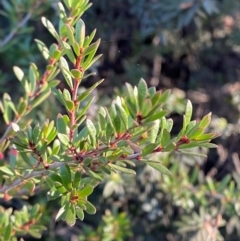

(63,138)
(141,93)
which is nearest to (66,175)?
(63,138)

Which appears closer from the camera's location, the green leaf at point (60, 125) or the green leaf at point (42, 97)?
the green leaf at point (60, 125)

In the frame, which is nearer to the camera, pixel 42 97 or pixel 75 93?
pixel 75 93

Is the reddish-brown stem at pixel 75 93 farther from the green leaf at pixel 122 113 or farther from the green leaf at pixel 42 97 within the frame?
the green leaf at pixel 42 97

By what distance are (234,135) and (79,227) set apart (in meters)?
0.55

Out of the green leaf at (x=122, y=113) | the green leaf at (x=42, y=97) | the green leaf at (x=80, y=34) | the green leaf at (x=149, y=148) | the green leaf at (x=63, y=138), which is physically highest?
the green leaf at (x=80, y=34)

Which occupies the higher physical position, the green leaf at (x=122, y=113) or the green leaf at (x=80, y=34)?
the green leaf at (x=80, y=34)

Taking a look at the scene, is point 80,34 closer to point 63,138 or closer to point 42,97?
point 63,138

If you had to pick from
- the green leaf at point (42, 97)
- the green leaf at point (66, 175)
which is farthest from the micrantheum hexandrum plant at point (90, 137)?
the green leaf at point (42, 97)

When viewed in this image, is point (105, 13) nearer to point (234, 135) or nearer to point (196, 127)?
point (234, 135)

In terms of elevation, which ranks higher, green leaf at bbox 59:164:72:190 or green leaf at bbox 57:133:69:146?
green leaf at bbox 57:133:69:146

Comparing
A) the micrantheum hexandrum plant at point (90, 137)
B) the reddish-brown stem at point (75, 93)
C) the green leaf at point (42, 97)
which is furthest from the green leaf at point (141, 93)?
the green leaf at point (42, 97)

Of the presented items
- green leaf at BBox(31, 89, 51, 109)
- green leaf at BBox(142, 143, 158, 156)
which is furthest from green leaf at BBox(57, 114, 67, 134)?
green leaf at BBox(31, 89, 51, 109)

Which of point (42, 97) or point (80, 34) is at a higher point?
point (80, 34)

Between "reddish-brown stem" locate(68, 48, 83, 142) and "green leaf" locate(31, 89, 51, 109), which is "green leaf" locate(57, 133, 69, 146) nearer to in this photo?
"reddish-brown stem" locate(68, 48, 83, 142)
